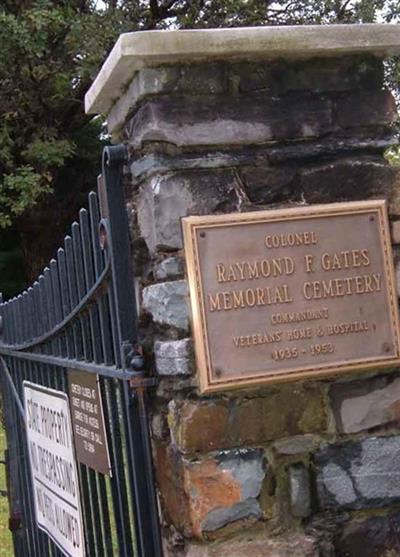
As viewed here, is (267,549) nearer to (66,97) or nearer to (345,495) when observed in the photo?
(345,495)

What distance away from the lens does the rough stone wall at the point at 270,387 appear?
7.61 ft

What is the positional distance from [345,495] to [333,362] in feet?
1.34

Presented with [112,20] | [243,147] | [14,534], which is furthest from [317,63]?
[112,20]

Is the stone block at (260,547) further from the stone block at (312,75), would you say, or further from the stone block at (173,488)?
the stone block at (312,75)

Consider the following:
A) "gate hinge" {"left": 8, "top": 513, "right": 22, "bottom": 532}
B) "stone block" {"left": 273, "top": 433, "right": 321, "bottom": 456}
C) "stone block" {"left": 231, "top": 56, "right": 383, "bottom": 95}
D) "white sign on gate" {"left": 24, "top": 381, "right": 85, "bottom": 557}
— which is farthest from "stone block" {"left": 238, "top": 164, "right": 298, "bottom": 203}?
"gate hinge" {"left": 8, "top": 513, "right": 22, "bottom": 532}

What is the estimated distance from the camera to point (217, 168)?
2.39 m

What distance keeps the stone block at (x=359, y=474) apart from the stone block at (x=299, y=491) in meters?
0.04

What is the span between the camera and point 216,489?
2299 millimetres

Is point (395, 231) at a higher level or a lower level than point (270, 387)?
higher

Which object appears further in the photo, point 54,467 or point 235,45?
point 54,467

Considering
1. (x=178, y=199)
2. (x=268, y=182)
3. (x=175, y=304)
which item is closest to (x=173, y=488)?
(x=175, y=304)

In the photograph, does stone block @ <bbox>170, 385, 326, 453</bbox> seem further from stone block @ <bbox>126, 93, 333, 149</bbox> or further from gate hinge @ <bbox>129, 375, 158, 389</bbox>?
stone block @ <bbox>126, 93, 333, 149</bbox>

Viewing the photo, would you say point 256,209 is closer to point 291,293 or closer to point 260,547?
point 291,293

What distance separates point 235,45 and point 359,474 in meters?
1.34
